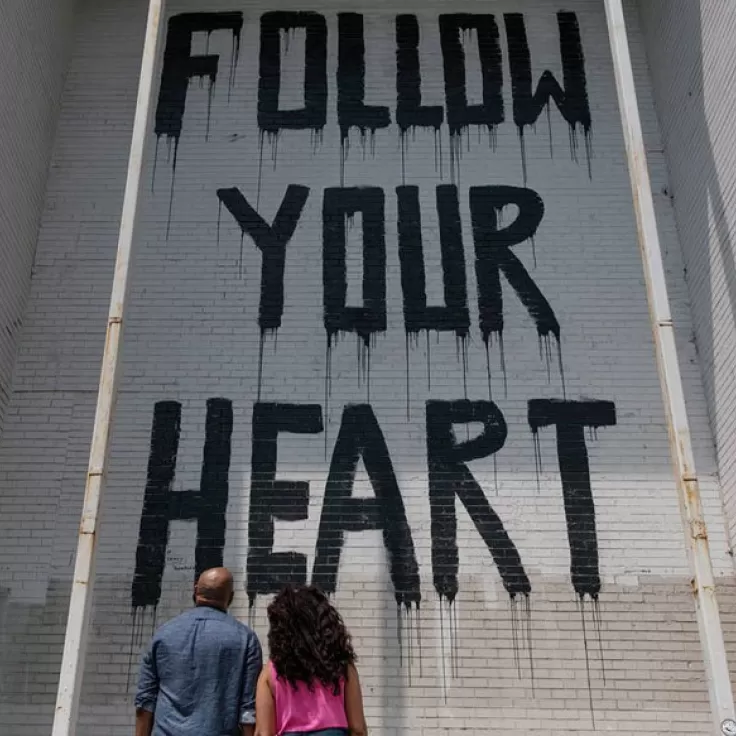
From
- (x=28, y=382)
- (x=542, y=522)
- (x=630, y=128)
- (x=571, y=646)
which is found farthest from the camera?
(x=28, y=382)

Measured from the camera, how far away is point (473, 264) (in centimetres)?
832

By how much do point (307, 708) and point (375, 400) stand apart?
422 centimetres

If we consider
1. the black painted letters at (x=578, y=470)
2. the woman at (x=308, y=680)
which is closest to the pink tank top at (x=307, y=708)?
the woman at (x=308, y=680)

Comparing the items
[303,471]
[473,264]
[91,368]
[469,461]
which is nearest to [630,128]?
[473,264]

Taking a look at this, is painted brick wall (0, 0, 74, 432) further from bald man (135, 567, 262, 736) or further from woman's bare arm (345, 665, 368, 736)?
woman's bare arm (345, 665, 368, 736)

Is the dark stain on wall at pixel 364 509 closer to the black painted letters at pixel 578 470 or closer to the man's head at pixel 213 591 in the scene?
the black painted letters at pixel 578 470

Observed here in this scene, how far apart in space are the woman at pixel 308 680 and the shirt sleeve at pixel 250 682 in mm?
218

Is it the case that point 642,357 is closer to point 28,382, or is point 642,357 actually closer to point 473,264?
point 473,264

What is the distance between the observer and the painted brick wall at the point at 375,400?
272 inches

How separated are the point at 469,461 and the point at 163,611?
2579 mm

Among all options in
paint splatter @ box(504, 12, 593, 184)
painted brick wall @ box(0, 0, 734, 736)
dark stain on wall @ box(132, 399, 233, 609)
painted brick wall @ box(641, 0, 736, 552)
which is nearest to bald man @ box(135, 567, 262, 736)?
painted brick wall @ box(0, 0, 734, 736)

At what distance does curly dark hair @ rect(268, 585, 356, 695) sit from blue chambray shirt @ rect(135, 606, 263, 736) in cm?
32

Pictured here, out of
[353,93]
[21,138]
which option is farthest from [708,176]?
[21,138]

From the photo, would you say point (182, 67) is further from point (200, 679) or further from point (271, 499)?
point (200, 679)
